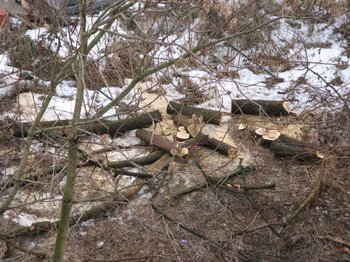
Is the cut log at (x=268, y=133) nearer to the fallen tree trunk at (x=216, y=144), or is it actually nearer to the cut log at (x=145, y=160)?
the fallen tree trunk at (x=216, y=144)

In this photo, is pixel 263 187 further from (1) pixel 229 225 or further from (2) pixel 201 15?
A: (2) pixel 201 15

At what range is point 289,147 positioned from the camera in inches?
199

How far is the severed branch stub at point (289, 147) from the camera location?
4934 mm

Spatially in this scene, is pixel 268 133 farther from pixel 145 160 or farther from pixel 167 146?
pixel 145 160

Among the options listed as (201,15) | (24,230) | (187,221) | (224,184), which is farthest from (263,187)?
(201,15)

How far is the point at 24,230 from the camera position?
3.90 meters

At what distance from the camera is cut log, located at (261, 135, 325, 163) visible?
16.1ft

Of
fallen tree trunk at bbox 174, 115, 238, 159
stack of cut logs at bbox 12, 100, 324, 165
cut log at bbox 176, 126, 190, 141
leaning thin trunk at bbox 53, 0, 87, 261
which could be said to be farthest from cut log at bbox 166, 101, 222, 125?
leaning thin trunk at bbox 53, 0, 87, 261

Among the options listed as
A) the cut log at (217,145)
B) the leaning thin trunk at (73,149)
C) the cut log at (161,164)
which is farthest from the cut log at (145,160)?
the leaning thin trunk at (73,149)

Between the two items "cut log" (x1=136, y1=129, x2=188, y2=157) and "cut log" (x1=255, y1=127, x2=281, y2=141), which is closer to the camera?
"cut log" (x1=136, y1=129, x2=188, y2=157)

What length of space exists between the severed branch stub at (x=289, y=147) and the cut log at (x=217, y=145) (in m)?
0.44

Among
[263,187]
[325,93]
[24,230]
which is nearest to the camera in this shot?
[24,230]

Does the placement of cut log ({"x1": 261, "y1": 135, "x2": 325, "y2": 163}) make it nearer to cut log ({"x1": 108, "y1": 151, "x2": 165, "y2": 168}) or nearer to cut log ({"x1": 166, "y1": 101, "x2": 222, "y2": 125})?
cut log ({"x1": 166, "y1": 101, "x2": 222, "y2": 125})

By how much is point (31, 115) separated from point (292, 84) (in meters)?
3.61
